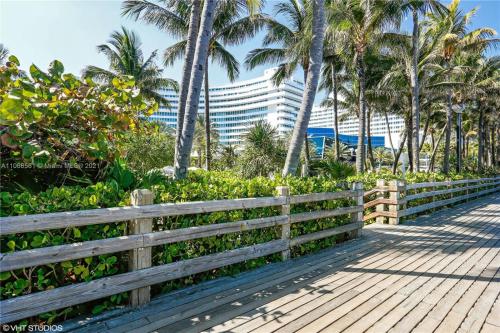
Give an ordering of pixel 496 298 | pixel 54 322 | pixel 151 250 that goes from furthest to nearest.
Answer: pixel 496 298 < pixel 151 250 < pixel 54 322

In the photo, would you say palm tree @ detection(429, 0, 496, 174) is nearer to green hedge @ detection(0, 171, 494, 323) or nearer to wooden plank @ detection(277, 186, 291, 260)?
wooden plank @ detection(277, 186, 291, 260)

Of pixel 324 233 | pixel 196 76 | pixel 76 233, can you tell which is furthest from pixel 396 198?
pixel 76 233

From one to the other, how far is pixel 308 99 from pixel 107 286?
4.98m

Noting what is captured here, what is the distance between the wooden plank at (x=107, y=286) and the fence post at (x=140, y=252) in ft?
0.25

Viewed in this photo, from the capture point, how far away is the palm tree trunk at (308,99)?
6.27 metres

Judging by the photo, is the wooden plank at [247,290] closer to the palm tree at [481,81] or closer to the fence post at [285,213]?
the fence post at [285,213]

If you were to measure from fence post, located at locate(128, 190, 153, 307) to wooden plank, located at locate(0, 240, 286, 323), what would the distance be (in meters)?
0.08

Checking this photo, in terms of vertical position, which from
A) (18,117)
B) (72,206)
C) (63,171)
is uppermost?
(18,117)

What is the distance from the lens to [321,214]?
5.23 metres

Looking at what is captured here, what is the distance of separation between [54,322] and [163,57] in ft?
61.5

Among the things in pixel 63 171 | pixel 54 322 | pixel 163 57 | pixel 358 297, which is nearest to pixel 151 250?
pixel 54 322

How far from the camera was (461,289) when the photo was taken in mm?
3699

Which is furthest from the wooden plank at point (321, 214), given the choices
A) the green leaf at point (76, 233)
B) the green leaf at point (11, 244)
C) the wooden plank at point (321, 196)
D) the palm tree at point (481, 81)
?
the palm tree at point (481, 81)

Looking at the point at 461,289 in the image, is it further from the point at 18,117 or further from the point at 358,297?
the point at 18,117
